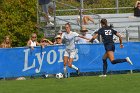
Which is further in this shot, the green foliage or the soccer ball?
the green foliage

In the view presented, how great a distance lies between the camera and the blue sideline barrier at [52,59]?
777 inches

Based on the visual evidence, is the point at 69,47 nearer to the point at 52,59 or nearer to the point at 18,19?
the point at 52,59

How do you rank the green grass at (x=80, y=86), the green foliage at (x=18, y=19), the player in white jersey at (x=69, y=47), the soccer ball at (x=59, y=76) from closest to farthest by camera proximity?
1. the green grass at (x=80, y=86)
2. the soccer ball at (x=59, y=76)
3. the player in white jersey at (x=69, y=47)
4. the green foliage at (x=18, y=19)

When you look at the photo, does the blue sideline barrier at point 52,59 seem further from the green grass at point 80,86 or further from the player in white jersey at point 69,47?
the green grass at point 80,86

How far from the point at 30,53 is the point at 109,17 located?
9.07 meters

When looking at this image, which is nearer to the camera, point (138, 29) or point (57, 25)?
point (138, 29)

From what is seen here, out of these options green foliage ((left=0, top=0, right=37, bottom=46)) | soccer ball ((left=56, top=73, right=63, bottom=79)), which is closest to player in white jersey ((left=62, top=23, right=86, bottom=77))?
soccer ball ((left=56, top=73, right=63, bottom=79))

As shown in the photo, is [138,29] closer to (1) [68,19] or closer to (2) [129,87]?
(1) [68,19]

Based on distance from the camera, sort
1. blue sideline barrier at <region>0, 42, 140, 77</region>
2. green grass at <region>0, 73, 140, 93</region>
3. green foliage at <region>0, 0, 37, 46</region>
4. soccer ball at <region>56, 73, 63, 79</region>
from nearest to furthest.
A: green grass at <region>0, 73, 140, 93</region> → soccer ball at <region>56, 73, 63, 79</region> → blue sideline barrier at <region>0, 42, 140, 77</region> → green foliage at <region>0, 0, 37, 46</region>

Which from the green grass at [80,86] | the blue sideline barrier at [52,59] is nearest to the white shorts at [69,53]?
the blue sideline barrier at [52,59]

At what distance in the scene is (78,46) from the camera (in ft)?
69.6

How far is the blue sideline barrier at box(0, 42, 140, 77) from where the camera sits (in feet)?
64.7

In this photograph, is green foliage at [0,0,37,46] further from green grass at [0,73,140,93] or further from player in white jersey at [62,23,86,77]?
green grass at [0,73,140,93]

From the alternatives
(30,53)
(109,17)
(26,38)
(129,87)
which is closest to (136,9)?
(109,17)
